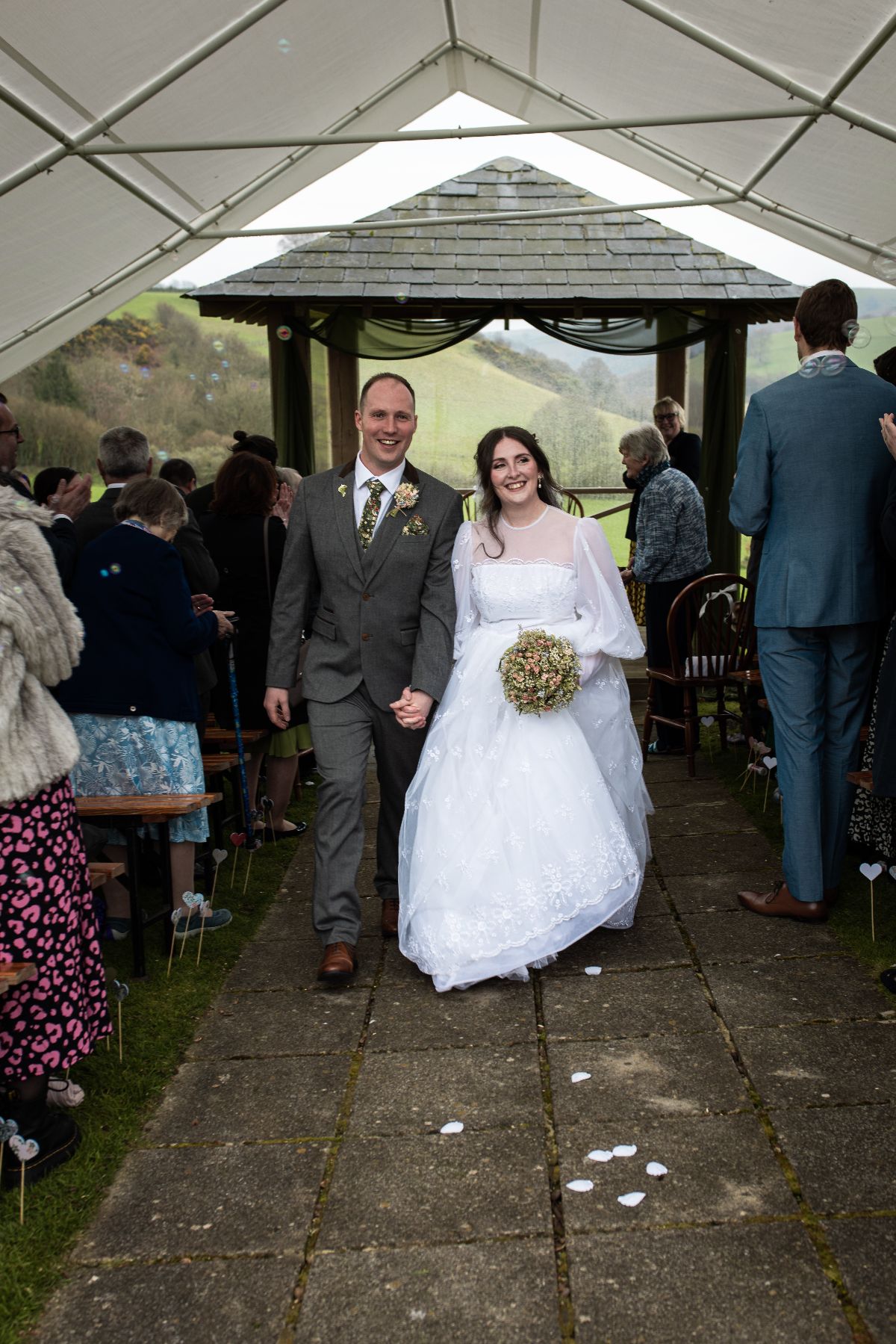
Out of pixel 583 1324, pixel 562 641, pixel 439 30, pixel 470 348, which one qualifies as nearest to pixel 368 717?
pixel 562 641

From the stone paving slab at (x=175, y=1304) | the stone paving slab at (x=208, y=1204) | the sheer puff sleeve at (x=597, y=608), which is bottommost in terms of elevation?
the stone paving slab at (x=208, y=1204)

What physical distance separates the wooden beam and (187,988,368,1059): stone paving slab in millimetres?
8959

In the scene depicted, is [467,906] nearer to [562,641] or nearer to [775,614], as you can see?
[562,641]

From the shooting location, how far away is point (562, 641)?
15.0 ft

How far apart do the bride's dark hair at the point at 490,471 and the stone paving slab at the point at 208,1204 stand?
8.52ft

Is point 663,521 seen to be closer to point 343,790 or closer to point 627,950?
point 627,950

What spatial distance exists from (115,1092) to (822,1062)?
2.15 metres

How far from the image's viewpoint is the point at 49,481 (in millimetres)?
5777

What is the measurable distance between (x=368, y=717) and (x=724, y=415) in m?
8.66

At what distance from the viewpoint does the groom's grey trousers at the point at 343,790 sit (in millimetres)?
4398

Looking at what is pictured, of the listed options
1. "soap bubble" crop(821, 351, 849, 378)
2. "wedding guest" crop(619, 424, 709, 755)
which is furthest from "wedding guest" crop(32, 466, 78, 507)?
"wedding guest" crop(619, 424, 709, 755)

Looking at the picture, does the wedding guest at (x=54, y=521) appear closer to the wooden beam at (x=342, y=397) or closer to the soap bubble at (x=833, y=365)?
the soap bubble at (x=833, y=365)

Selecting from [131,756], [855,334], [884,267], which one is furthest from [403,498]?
[884,267]

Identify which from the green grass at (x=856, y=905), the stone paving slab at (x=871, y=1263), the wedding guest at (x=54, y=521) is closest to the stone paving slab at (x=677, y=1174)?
the stone paving slab at (x=871, y=1263)
